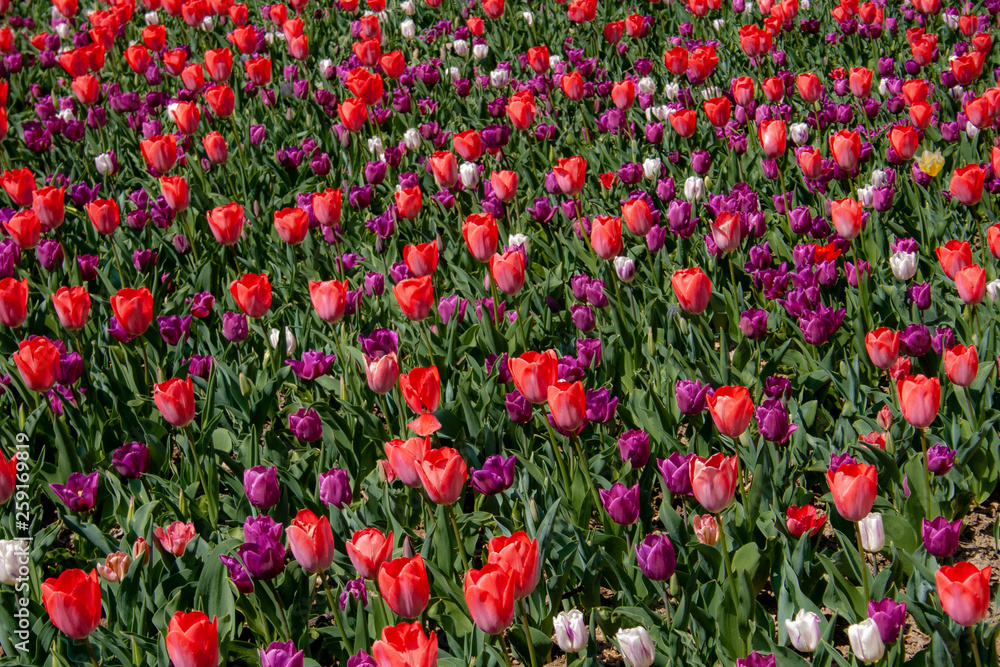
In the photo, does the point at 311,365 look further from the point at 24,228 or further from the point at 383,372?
the point at 24,228

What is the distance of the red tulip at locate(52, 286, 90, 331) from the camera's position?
10.2 ft

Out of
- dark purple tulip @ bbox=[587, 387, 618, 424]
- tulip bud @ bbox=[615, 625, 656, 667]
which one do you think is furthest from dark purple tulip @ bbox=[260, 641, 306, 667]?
dark purple tulip @ bbox=[587, 387, 618, 424]

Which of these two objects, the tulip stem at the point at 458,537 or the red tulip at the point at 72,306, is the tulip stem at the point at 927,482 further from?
the red tulip at the point at 72,306

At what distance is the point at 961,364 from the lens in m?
2.43

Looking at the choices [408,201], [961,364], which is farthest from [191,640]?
[408,201]

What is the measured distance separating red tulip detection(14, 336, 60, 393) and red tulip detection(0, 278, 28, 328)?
1.42ft

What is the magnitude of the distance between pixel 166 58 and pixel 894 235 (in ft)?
14.0

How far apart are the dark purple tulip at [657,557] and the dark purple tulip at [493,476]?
432 mm

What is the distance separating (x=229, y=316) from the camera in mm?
3291

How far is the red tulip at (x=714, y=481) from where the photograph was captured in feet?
6.72

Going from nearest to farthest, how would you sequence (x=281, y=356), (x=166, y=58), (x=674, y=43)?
(x=281, y=356) → (x=166, y=58) → (x=674, y=43)

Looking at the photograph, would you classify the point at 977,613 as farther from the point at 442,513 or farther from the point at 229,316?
the point at 229,316

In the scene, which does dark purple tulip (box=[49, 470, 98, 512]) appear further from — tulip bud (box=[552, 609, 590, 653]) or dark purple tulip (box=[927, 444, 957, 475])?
dark purple tulip (box=[927, 444, 957, 475])

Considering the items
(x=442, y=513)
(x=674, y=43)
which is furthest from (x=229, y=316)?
(x=674, y=43)
